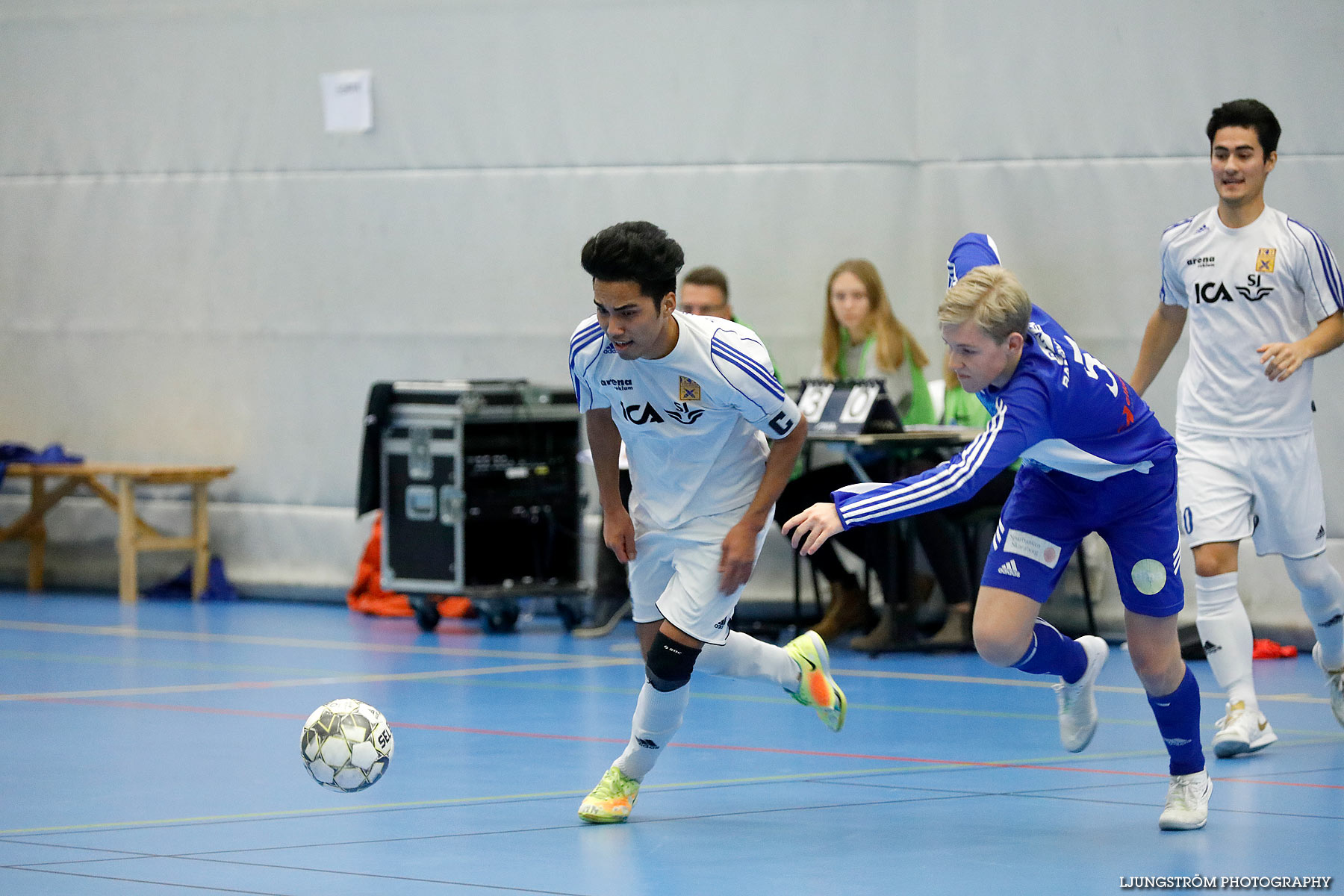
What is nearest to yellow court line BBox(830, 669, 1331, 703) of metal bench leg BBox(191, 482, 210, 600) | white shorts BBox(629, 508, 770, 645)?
white shorts BBox(629, 508, 770, 645)

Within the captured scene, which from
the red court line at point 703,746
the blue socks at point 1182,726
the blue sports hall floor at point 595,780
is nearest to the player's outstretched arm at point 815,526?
the blue sports hall floor at point 595,780

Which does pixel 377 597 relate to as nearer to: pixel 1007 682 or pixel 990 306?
pixel 1007 682

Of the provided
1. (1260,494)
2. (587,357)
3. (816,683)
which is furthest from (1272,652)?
(587,357)

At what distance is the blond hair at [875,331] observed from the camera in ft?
30.8

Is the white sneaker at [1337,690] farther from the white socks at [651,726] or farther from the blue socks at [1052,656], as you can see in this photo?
the white socks at [651,726]

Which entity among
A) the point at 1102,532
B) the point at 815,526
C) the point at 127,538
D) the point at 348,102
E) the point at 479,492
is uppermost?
the point at 348,102

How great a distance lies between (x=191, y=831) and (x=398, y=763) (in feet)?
3.89

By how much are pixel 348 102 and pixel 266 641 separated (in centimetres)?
387

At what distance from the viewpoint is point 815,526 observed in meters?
4.10

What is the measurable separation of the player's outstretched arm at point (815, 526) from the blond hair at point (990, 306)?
61 centimetres

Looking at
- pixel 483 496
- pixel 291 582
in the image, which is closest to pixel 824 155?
pixel 483 496

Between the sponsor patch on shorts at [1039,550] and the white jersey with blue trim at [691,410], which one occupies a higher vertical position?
the white jersey with blue trim at [691,410]

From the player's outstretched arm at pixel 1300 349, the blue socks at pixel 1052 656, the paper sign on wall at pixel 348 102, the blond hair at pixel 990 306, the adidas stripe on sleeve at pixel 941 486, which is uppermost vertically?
the paper sign on wall at pixel 348 102

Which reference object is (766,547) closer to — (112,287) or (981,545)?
(981,545)
